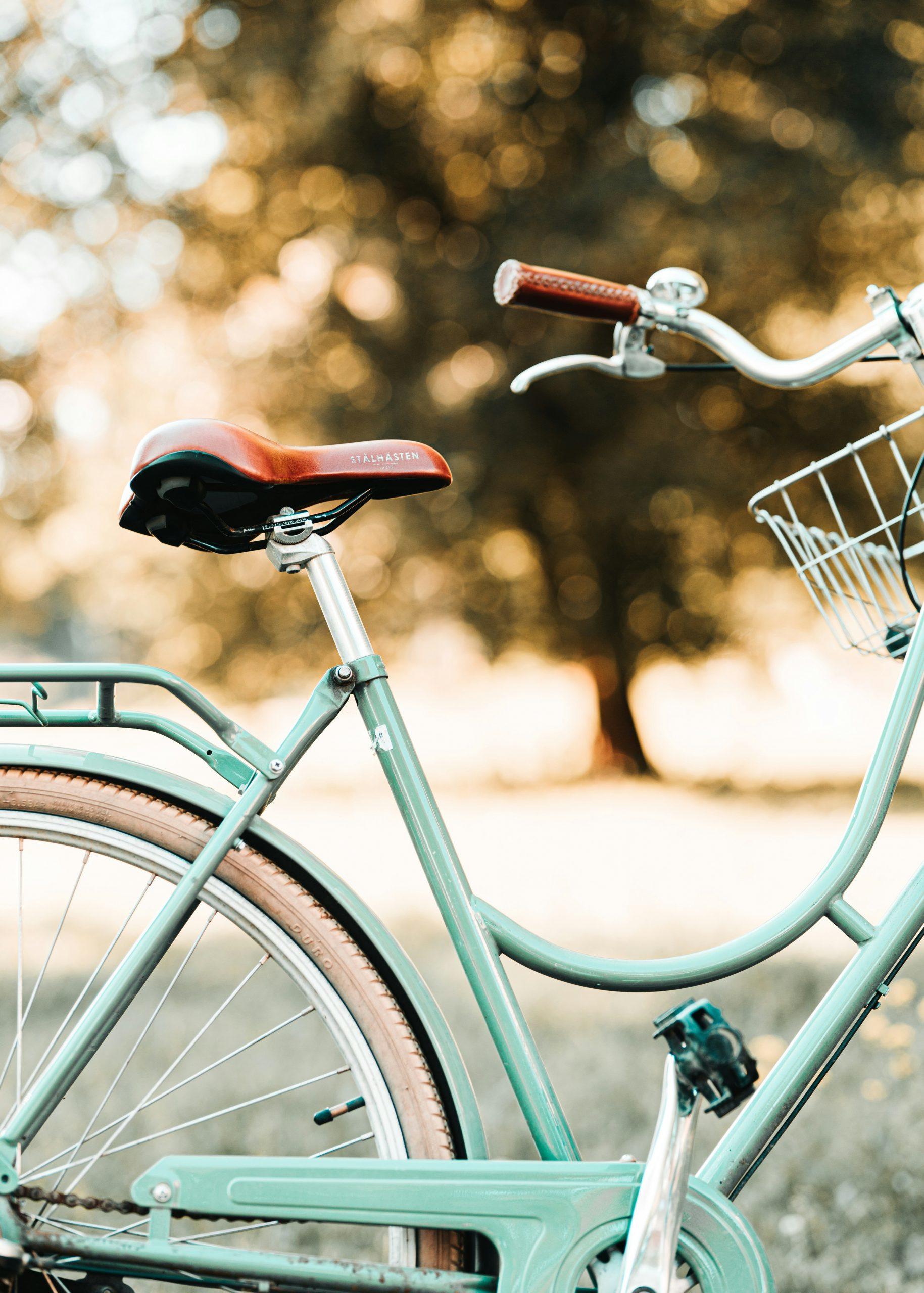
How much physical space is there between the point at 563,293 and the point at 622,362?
0.59ft

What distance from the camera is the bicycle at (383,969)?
1141mm

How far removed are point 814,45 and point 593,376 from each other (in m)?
2.82

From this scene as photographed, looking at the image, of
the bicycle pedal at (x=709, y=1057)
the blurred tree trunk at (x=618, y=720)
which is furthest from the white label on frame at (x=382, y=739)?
the blurred tree trunk at (x=618, y=720)

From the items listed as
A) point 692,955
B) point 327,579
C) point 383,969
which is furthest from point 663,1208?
point 327,579

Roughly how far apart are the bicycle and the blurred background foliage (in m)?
6.68

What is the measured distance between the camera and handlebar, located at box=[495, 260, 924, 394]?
4.52 ft

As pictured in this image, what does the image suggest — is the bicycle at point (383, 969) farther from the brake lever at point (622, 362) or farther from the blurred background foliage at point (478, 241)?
the blurred background foliage at point (478, 241)

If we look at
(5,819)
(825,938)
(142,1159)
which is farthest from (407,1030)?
(825,938)

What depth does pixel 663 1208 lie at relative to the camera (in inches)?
44.8

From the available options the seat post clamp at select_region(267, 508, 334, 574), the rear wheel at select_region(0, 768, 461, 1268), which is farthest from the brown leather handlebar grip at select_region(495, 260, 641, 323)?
the rear wheel at select_region(0, 768, 461, 1268)

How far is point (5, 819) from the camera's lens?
4.05 feet

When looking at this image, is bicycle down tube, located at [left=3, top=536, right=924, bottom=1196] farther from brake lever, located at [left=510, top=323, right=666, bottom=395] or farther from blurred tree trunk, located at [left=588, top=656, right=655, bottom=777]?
blurred tree trunk, located at [left=588, top=656, right=655, bottom=777]

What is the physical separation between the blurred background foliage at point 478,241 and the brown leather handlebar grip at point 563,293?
6433 millimetres

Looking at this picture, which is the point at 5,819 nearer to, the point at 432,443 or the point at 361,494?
the point at 361,494
